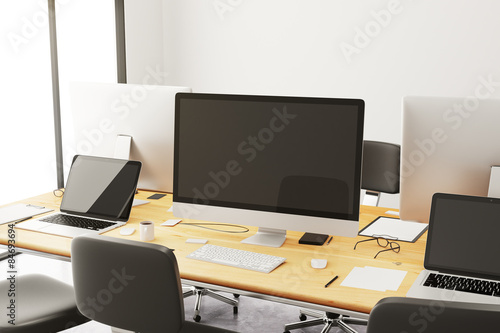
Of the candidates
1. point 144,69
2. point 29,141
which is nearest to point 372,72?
point 144,69

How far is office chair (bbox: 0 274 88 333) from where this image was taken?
1.98 metres

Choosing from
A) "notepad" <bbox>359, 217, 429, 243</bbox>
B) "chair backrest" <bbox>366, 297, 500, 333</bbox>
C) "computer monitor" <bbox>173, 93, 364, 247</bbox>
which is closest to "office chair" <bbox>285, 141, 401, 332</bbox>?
"notepad" <bbox>359, 217, 429, 243</bbox>

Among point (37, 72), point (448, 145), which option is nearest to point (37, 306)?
point (448, 145)

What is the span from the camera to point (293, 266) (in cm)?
189

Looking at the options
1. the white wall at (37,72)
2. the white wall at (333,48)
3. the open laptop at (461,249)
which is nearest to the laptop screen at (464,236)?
the open laptop at (461,249)

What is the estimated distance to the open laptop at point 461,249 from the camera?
5.58 feet

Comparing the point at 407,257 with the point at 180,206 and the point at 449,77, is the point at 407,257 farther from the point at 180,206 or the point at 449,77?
the point at 449,77

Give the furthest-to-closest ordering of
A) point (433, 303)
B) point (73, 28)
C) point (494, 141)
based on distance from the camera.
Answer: point (73, 28) → point (494, 141) → point (433, 303)

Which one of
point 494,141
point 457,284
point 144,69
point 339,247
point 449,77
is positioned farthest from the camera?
point 144,69

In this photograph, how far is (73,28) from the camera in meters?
4.46

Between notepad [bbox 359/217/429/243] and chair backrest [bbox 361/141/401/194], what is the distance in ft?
1.71

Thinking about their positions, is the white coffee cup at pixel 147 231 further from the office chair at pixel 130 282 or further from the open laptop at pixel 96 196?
the office chair at pixel 130 282

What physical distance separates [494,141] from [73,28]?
358 cm

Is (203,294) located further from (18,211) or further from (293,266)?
(293,266)
